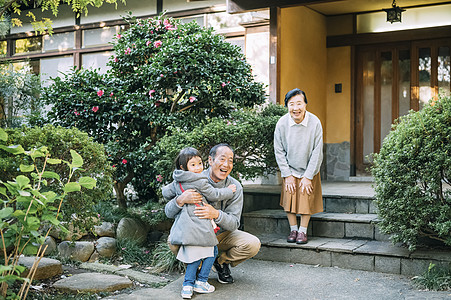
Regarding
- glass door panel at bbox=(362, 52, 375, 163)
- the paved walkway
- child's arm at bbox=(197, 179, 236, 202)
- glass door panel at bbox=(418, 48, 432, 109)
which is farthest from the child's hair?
glass door panel at bbox=(418, 48, 432, 109)

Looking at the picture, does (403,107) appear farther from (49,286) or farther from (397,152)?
(49,286)

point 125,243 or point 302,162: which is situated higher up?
point 302,162

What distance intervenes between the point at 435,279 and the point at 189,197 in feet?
7.25

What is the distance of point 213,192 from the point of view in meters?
4.23

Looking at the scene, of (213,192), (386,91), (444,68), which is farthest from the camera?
(386,91)

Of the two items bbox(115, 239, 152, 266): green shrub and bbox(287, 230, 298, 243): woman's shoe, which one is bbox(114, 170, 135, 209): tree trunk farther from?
bbox(287, 230, 298, 243): woman's shoe

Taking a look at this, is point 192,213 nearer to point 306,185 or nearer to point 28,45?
point 306,185

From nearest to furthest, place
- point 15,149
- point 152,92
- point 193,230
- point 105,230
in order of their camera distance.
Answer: point 15,149
point 193,230
point 105,230
point 152,92

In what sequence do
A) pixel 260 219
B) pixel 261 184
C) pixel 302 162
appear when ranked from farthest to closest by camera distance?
pixel 261 184
pixel 260 219
pixel 302 162

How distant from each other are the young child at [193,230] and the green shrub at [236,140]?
1294mm

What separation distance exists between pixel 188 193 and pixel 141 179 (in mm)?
2834

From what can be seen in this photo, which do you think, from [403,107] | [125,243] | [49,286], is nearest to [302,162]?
[125,243]

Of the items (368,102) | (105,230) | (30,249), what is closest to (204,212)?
(30,249)

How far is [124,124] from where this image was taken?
6.77m
